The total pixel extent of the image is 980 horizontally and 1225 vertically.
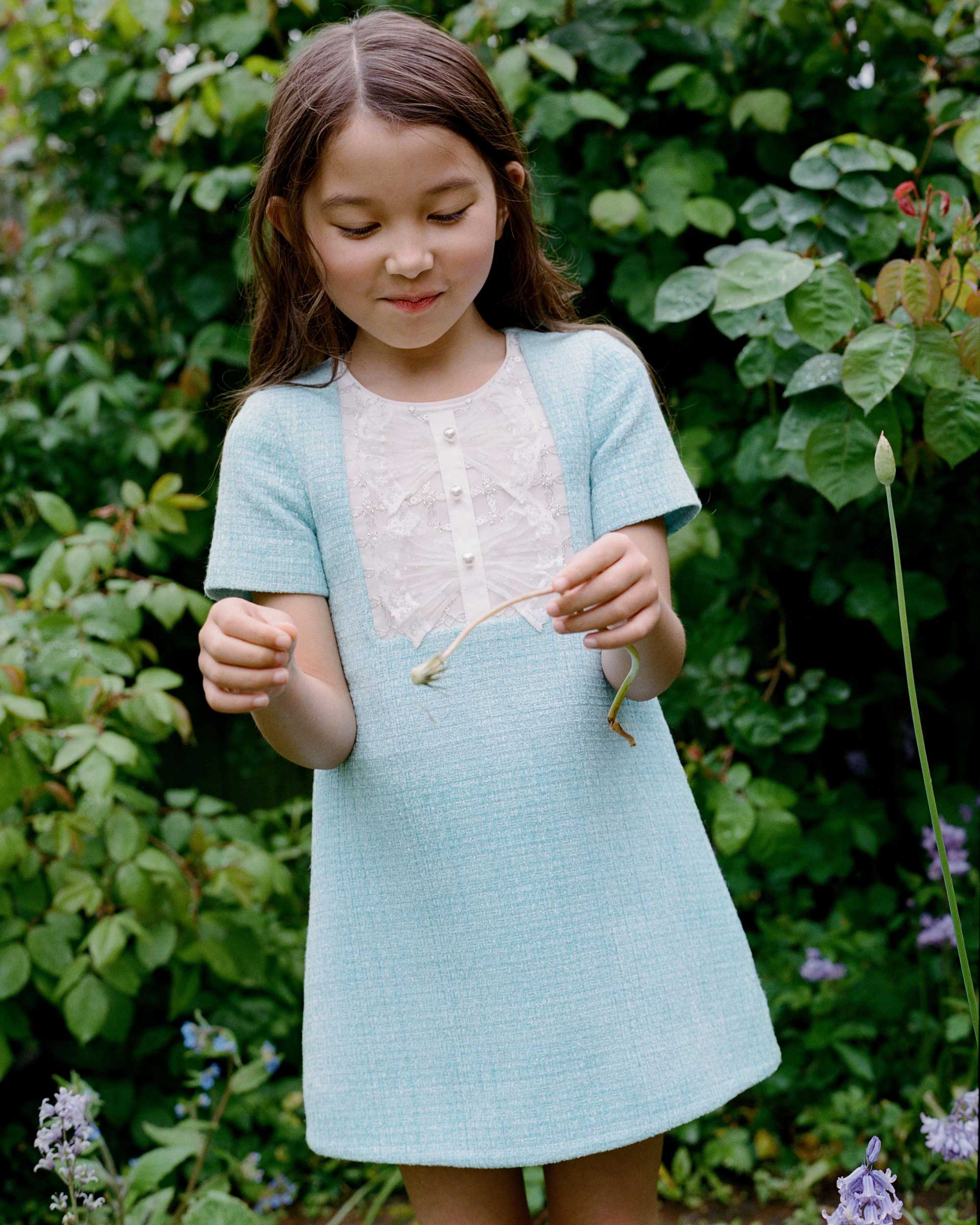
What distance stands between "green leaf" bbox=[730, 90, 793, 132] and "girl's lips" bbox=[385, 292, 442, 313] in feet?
3.63

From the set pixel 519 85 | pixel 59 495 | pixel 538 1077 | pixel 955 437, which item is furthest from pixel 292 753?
pixel 59 495

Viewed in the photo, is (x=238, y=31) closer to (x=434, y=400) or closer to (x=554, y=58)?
(x=554, y=58)

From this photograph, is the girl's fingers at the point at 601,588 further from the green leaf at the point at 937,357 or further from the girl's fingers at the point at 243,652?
the green leaf at the point at 937,357

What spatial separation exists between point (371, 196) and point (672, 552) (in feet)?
3.14

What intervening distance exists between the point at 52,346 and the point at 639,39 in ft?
4.34

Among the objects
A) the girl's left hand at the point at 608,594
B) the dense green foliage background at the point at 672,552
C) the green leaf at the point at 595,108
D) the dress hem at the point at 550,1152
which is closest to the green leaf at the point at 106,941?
the dense green foliage background at the point at 672,552

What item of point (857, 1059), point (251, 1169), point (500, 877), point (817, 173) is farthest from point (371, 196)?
point (857, 1059)

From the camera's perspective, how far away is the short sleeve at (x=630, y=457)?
1.25 metres

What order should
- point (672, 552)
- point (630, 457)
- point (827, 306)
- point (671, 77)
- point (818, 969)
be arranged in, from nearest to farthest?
point (630, 457), point (827, 306), point (672, 552), point (671, 77), point (818, 969)

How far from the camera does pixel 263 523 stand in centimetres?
124

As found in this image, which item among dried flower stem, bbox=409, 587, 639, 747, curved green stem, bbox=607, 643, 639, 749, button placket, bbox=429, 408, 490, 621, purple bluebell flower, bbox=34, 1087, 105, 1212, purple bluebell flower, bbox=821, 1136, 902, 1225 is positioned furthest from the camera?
purple bluebell flower, bbox=34, 1087, 105, 1212

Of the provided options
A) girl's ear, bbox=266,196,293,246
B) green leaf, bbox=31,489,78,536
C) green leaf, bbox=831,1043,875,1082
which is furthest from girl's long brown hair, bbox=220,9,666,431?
green leaf, bbox=831,1043,875,1082

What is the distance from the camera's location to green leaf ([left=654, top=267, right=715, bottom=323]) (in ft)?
5.87

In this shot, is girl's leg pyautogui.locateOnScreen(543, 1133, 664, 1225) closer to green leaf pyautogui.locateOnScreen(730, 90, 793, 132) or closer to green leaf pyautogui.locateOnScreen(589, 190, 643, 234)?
green leaf pyautogui.locateOnScreen(589, 190, 643, 234)
